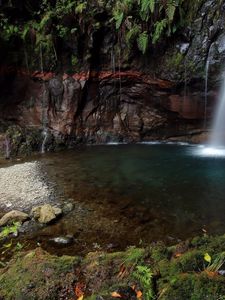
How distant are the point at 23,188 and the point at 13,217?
82.6 inches

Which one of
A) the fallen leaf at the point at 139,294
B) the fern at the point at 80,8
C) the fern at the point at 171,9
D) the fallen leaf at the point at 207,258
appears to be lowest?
the fallen leaf at the point at 139,294

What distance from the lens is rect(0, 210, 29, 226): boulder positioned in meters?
6.51

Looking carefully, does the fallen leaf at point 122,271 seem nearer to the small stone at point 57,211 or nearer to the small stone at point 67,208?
the small stone at point 57,211

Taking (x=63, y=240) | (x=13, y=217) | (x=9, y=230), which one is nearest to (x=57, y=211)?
(x=13, y=217)

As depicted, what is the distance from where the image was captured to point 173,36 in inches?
542

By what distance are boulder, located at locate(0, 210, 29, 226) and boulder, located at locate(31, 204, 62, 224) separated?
23cm

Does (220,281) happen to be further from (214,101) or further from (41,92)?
(41,92)

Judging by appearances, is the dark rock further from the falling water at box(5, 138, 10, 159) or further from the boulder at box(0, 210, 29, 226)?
the falling water at box(5, 138, 10, 159)

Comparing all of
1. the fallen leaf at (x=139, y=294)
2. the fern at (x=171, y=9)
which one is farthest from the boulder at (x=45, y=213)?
the fern at (x=171, y=9)

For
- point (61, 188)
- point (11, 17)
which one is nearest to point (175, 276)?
point (61, 188)

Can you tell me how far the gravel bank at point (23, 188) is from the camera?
25.0ft

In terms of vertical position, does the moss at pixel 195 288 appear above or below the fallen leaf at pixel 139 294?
above

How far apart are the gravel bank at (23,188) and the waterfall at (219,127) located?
27.7ft

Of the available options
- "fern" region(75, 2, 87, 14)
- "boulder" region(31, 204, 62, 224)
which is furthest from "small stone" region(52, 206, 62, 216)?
"fern" region(75, 2, 87, 14)
